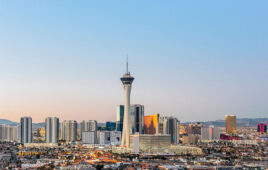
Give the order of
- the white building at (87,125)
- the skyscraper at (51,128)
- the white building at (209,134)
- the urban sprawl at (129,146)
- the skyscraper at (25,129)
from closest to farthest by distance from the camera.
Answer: the urban sprawl at (129,146) → the skyscraper at (25,129) → the skyscraper at (51,128) → the white building at (209,134) → the white building at (87,125)

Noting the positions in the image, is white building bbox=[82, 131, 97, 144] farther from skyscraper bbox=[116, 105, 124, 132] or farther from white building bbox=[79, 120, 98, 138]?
white building bbox=[79, 120, 98, 138]

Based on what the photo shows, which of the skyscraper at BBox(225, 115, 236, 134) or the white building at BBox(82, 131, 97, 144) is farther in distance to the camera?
the skyscraper at BBox(225, 115, 236, 134)

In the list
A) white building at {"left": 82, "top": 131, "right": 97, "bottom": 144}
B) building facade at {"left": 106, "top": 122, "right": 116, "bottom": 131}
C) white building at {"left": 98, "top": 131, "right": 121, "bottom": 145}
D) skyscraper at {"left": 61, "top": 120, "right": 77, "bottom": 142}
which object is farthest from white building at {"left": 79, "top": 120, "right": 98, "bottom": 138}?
white building at {"left": 98, "top": 131, "right": 121, "bottom": 145}

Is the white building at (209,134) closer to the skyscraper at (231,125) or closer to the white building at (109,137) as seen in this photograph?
the skyscraper at (231,125)

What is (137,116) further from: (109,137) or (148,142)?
(148,142)

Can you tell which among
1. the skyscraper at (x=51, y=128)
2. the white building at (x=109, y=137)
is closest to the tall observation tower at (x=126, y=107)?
the white building at (x=109, y=137)

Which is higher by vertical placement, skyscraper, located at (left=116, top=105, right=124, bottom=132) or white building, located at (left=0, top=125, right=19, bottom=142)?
skyscraper, located at (left=116, top=105, right=124, bottom=132)

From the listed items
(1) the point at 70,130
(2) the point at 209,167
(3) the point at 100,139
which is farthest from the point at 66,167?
→ (1) the point at 70,130

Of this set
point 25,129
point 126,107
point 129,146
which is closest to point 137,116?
point 25,129

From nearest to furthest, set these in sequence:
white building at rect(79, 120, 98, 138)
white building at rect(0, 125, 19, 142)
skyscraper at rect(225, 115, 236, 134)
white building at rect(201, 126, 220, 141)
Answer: white building at rect(0, 125, 19, 142) < white building at rect(201, 126, 220, 141) < white building at rect(79, 120, 98, 138) < skyscraper at rect(225, 115, 236, 134)

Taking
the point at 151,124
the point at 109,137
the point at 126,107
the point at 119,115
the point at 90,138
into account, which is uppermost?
the point at 126,107

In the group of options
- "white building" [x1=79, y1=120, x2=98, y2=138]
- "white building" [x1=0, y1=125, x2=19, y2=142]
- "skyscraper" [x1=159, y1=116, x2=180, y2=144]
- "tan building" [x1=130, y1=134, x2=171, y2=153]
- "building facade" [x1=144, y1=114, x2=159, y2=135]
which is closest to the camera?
"tan building" [x1=130, y1=134, x2=171, y2=153]
